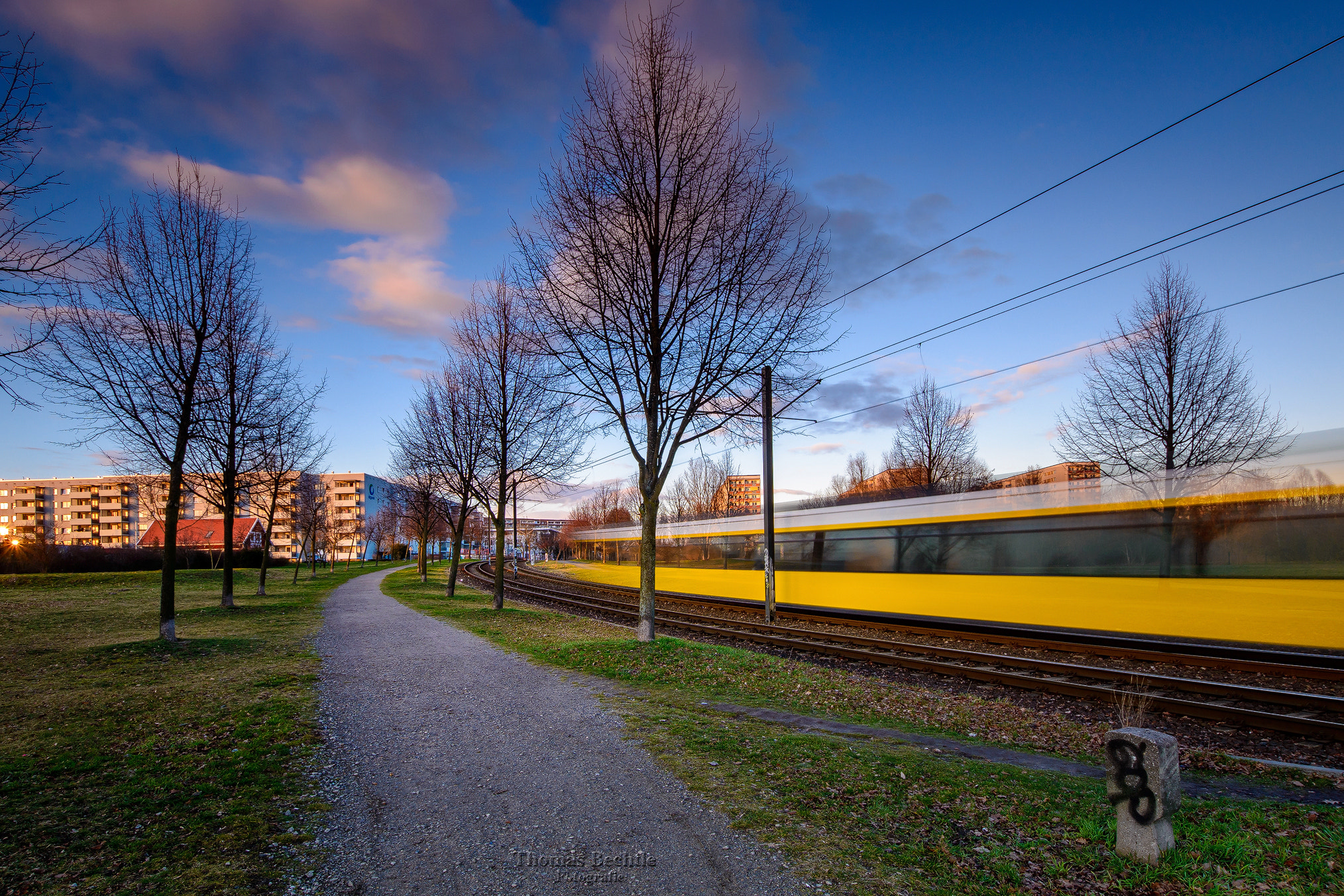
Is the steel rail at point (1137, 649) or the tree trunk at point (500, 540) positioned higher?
the tree trunk at point (500, 540)

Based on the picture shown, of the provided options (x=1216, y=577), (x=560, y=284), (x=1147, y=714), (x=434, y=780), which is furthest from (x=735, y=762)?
(x=1216, y=577)

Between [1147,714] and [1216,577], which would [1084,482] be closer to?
[1216,577]

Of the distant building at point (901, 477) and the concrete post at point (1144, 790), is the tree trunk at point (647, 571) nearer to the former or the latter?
the concrete post at point (1144, 790)

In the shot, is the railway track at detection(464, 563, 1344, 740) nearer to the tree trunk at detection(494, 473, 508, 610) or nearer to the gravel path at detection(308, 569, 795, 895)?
the tree trunk at detection(494, 473, 508, 610)

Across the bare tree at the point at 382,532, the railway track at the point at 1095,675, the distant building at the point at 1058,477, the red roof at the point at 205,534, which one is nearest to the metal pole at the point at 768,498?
the railway track at the point at 1095,675

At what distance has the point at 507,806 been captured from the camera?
482cm

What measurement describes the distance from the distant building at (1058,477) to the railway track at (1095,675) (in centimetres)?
339

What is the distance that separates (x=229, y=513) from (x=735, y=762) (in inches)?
791

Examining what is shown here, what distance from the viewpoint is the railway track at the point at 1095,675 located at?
8008 mm

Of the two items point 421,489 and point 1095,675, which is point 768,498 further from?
point 421,489

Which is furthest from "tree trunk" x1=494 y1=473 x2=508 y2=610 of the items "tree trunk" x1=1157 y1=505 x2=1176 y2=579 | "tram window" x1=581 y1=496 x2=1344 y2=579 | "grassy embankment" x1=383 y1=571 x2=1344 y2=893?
"tree trunk" x1=1157 y1=505 x2=1176 y2=579

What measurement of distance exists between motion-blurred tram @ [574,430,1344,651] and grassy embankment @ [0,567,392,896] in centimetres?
1354

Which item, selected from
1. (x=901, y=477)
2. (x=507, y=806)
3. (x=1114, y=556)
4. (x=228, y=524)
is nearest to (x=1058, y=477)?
(x=1114, y=556)

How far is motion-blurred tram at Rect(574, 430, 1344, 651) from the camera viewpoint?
34.0 feet
